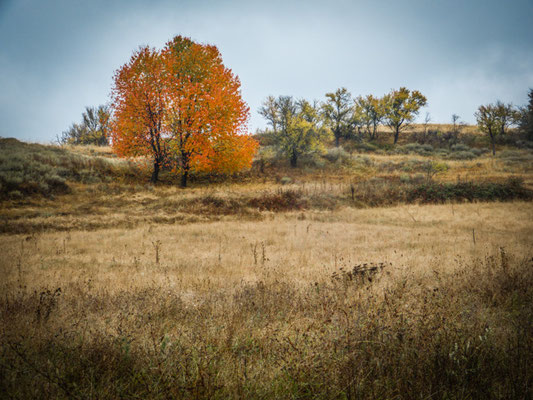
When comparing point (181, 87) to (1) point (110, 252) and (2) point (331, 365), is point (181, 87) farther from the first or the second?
(2) point (331, 365)

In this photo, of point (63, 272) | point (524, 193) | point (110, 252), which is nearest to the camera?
point (63, 272)

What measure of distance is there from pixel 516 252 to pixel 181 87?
24437mm

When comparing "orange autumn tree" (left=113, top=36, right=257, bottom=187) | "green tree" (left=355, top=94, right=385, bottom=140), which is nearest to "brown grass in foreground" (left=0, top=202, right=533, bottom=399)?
"orange autumn tree" (left=113, top=36, right=257, bottom=187)

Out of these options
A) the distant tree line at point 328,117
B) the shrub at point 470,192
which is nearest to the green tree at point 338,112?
the distant tree line at point 328,117

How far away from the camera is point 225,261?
27.9 feet

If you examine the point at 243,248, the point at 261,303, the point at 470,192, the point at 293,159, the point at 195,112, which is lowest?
the point at 243,248

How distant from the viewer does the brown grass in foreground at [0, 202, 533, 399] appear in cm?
259

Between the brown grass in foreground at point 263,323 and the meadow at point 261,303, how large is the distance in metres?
0.03

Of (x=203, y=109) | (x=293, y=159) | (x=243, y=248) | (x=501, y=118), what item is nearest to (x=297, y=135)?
(x=293, y=159)

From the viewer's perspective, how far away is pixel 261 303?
4.89 meters

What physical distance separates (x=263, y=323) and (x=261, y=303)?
83 centimetres

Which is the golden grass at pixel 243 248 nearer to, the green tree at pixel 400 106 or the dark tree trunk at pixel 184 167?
the dark tree trunk at pixel 184 167

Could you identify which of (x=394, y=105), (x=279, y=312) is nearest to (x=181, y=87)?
(x=279, y=312)

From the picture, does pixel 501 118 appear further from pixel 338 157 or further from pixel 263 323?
pixel 263 323
